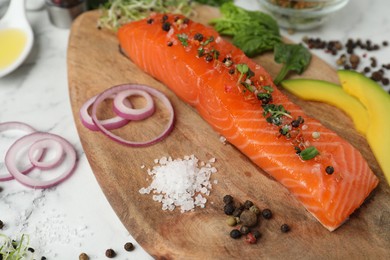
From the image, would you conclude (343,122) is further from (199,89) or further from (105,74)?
(105,74)

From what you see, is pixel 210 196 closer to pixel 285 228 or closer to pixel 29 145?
pixel 285 228

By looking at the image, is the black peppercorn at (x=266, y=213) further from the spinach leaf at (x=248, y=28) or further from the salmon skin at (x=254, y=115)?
the spinach leaf at (x=248, y=28)

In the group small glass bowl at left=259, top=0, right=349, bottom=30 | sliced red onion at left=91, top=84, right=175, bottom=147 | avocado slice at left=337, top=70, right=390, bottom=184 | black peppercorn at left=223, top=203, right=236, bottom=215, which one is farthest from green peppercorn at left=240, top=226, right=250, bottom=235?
small glass bowl at left=259, top=0, right=349, bottom=30

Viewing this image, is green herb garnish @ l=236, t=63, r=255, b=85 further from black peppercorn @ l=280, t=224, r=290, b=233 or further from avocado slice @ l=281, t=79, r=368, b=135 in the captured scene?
black peppercorn @ l=280, t=224, r=290, b=233

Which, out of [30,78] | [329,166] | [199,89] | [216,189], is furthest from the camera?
[30,78]

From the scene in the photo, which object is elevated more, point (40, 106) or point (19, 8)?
point (19, 8)

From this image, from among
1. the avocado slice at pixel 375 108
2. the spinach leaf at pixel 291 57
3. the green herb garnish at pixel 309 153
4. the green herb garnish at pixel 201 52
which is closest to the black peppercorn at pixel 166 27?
→ the green herb garnish at pixel 201 52

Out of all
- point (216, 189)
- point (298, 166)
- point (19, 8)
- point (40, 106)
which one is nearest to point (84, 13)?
point (19, 8)
